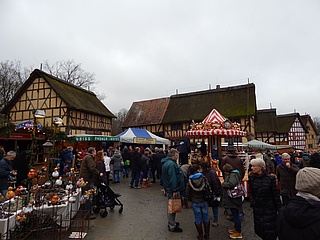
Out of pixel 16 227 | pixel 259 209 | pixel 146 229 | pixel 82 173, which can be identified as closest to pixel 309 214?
pixel 259 209

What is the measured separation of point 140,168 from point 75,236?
17.5ft

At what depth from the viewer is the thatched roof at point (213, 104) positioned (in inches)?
948

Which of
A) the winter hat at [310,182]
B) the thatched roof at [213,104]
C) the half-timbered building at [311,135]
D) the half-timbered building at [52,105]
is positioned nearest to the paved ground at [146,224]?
the winter hat at [310,182]

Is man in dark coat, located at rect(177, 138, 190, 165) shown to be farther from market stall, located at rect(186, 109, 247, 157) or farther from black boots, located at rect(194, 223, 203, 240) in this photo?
black boots, located at rect(194, 223, 203, 240)

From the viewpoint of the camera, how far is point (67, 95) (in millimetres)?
20875

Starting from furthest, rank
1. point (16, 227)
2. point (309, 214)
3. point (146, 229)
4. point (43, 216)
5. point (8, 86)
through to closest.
A: 1. point (8, 86)
2. point (146, 229)
3. point (43, 216)
4. point (16, 227)
5. point (309, 214)

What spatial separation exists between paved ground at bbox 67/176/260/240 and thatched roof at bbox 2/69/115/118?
15.2m

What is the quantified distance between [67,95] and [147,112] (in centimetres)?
1164

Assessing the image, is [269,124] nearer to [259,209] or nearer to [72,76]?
[72,76]

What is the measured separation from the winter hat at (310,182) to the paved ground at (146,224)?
3042 mm

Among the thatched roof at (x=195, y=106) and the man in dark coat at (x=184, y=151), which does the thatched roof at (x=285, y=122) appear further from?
the man in dark coat at (x=184, y=151)

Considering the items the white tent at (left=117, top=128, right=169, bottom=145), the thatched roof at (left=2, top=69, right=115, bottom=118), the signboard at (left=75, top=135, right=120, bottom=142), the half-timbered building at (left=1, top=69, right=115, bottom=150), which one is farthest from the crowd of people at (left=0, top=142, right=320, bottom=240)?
the thatched roof at (left=2, top=69, right=115, bottom=118)

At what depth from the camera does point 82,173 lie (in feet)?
19.4

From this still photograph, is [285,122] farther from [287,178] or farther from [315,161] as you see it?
[287,178]
